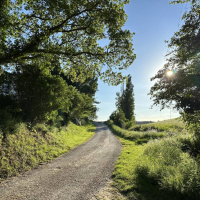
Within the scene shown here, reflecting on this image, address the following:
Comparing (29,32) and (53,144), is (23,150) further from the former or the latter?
(29,32)

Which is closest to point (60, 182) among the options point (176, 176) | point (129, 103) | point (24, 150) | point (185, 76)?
point (24, 150)

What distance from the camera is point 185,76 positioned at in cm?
621

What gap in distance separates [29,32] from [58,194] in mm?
8454

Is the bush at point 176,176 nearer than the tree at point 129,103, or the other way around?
the bush at point 176,176

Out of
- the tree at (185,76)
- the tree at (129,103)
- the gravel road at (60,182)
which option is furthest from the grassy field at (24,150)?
the tree at (129,103)

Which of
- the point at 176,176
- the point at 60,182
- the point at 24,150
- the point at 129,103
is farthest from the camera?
the point at 129,103

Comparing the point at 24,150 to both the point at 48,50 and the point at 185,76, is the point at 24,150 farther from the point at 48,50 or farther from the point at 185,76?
the point at 185,76

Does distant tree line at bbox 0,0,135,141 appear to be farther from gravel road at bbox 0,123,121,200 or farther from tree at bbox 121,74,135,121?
tree at bbox 121,74,135,121

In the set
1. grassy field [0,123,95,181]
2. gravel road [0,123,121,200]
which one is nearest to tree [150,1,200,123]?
gravel road [0,123,121,200]

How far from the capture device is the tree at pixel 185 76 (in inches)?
229

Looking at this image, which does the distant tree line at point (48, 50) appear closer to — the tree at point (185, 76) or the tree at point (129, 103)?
the tree at point (185, 76)

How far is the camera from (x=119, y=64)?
10750 millimetres

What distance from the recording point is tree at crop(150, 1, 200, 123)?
581 cm

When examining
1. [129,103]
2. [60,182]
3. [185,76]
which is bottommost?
[60,182]
